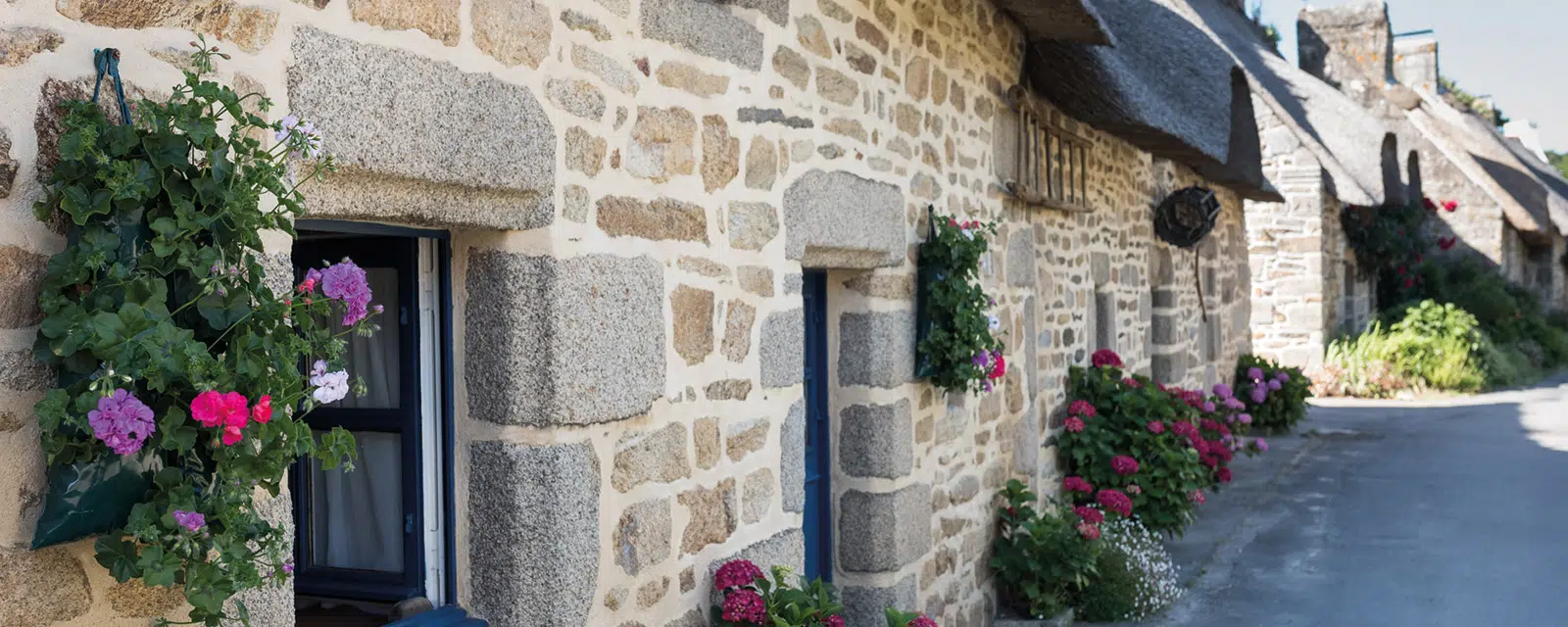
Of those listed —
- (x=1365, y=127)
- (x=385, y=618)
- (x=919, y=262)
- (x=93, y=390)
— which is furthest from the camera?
(x=1365, y=127)

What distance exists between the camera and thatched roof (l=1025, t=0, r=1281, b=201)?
19.5 ft

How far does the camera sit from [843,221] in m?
3.85

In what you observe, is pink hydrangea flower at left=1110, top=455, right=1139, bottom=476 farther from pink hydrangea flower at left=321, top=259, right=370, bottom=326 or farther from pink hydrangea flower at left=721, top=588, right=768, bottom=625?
pink hydrangea flower at left=321, top=259, right=370, bottom=326

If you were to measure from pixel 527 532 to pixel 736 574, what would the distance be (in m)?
0.71

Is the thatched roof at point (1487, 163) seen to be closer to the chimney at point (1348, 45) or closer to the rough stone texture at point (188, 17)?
the chimney at point (1348, 45)

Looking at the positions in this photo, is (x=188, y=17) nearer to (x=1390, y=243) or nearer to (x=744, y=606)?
(x=744, y=606)

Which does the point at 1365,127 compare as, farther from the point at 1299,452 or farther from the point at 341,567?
the point at 341,567

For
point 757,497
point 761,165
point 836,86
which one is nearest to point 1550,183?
point 836,86

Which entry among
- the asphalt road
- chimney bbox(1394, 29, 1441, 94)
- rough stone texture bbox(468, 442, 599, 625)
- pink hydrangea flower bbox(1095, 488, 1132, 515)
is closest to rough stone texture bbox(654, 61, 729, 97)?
rough stone texture bbox(468, 442, 599, 625)

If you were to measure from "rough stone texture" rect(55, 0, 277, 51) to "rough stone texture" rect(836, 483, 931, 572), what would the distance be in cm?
286

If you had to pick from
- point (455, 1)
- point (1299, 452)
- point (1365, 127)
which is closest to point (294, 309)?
point (455, 1)

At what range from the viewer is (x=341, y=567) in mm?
2977

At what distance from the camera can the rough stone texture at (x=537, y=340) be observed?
8.39 feet

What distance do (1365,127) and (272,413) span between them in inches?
594
